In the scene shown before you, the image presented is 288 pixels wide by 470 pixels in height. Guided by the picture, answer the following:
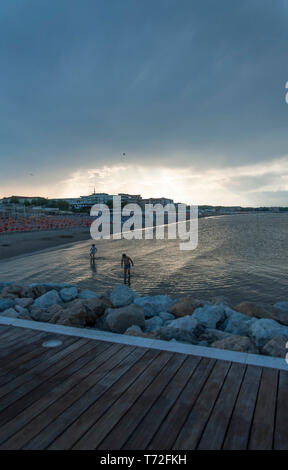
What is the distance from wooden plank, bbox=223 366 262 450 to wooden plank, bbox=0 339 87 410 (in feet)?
6.82

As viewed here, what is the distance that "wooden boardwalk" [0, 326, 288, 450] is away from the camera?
2420mm

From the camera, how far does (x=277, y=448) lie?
2311 millimetres

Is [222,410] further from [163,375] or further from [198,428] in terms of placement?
[163,375]

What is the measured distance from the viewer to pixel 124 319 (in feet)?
20.4

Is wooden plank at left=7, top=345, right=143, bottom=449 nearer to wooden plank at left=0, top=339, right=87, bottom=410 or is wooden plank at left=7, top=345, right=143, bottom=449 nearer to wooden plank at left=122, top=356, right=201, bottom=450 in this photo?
wooden plank at left=0, top=339, right=87, bottom=410

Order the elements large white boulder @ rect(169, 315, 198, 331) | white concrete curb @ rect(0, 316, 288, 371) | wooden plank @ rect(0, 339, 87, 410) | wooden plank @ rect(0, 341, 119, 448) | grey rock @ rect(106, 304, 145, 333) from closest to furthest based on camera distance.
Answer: wooden plank @ rect(0, 341, 119, 448)
wooden plank @ rect(0, 339, 87, 410)
white concrete curb @ rect(0, 316, 288, 371)
large white boulder @ rect(169, 315, 198, 331)
grey rock @ rect(106, 304, 145, 333)

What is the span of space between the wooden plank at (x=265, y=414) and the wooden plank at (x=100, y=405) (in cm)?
131

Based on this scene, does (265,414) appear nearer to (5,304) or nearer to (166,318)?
(166,318)

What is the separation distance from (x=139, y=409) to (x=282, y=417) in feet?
4.34

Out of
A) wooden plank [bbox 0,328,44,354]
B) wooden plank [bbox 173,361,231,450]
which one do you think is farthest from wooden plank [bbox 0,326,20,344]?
wooden plank [bbox 173,361,231,450]

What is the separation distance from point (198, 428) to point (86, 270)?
1716 centimetres

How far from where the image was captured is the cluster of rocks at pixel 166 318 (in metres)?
5.18

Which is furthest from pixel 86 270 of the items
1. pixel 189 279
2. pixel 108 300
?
pixel 108 300

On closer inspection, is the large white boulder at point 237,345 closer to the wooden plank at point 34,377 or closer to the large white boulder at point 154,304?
the wooden plank at point 34,377
